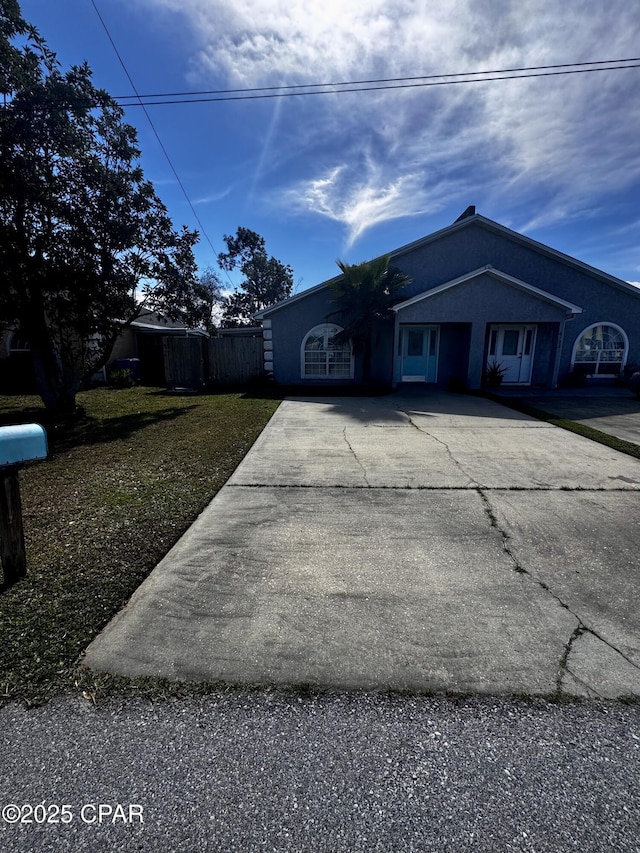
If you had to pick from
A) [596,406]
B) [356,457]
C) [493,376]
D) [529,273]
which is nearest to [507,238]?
[529,273]

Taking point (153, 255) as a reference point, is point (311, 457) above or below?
below

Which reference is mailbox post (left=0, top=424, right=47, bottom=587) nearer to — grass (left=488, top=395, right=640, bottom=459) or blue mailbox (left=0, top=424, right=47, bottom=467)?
blue mailbox (left=0, top=424, right=47, bottom=467)

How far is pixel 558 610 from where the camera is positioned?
2.58 meters

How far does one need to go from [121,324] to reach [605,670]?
11520 mm

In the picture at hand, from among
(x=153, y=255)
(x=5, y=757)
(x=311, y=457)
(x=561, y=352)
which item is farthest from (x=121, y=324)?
(x=561, y=352)

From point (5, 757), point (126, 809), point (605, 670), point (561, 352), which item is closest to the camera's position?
point (126, 809)

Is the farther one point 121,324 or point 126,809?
point 121,324

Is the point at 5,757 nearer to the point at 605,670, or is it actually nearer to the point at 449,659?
the point at 449,659

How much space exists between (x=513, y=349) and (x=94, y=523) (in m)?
14.9

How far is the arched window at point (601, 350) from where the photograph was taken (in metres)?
14.2

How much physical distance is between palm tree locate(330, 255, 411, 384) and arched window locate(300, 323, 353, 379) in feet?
3.78

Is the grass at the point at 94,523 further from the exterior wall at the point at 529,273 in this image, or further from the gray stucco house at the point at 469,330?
the exterior wall at the point at 529,273

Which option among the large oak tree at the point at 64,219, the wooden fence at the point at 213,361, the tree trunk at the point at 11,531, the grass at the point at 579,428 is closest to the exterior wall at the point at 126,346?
the wooden fence at the point at 213,361

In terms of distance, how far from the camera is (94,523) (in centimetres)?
382
